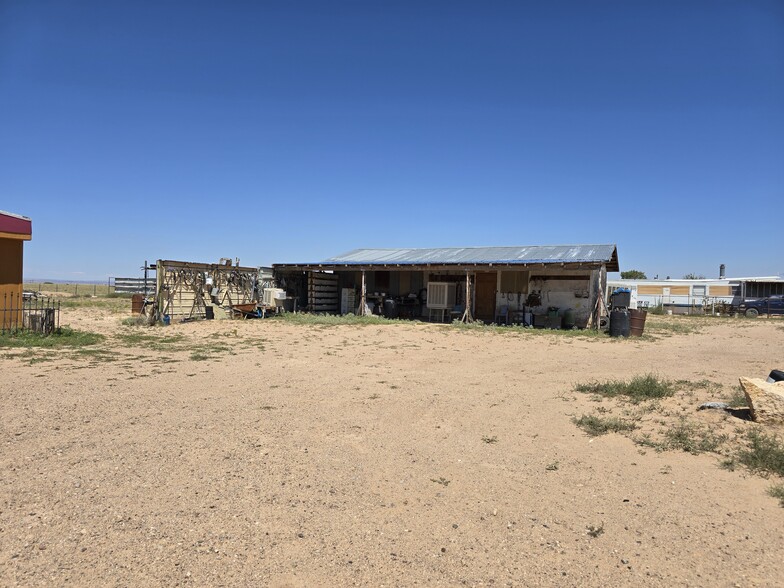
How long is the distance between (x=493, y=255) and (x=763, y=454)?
18.4 m

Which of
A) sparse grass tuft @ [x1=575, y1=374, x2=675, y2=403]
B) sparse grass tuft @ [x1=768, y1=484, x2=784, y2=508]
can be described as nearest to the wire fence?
sparse grass tuft @ [x1=575, y1=374, x2=675, y2=403]

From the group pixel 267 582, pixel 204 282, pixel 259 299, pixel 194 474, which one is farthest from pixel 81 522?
pixel 259 299

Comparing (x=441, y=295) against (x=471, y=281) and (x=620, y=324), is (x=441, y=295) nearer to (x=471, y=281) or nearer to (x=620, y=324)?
(x=471, y=281)

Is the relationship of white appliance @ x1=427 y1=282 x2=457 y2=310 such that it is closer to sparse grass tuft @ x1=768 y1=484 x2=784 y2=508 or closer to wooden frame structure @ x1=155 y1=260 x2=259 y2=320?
wooden frame structure @ x1=155 y1=260 x2=259 y2=320

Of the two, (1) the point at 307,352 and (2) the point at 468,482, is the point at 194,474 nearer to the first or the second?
(2) the point at 468,482

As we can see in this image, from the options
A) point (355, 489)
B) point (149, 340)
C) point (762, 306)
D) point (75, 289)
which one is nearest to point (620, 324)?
point (149, 340)

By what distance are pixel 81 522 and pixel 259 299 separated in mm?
20334

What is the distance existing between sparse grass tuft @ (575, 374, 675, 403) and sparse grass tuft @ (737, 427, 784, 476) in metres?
1.82

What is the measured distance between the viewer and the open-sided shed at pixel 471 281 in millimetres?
19875

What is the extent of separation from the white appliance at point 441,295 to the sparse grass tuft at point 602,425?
16.4 metres

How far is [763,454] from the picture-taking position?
4715 mm

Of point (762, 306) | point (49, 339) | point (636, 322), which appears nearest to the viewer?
point (49, 339)

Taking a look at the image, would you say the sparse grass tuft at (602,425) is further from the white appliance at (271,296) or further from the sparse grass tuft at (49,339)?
the white appliance at (271,296)

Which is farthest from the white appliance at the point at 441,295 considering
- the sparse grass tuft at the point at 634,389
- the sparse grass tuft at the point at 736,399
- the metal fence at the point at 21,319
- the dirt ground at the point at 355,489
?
the sparse grass tuft at the point at 736,399
